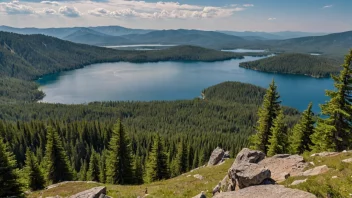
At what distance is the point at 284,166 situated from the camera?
80.9 ft

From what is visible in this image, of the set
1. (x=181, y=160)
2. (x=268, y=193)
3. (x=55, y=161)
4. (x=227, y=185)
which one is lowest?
(x=181, y=160)

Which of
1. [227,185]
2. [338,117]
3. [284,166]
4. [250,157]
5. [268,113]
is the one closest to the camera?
[227,185]

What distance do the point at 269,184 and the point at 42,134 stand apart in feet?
385

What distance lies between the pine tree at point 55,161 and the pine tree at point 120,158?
1121cm

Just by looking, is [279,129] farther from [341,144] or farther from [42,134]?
[42,134]

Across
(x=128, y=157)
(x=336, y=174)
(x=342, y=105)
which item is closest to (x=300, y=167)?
(x=336, y=174)

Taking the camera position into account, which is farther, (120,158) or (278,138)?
(120,158)

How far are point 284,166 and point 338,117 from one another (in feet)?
53.6

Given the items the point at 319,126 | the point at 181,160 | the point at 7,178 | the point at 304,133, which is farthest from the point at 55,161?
the point at 319,126

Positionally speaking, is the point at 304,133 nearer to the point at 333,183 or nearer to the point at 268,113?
Result: the point at 268,113

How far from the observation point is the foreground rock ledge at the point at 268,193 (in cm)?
1512

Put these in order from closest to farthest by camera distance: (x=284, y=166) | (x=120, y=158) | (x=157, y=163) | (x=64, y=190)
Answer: (x=284, y=166) → (x=64, y=190) → (x=120, y=158) → (x=157, y=163)

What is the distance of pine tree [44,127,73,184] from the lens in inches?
2020

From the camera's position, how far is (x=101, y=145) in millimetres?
124625
